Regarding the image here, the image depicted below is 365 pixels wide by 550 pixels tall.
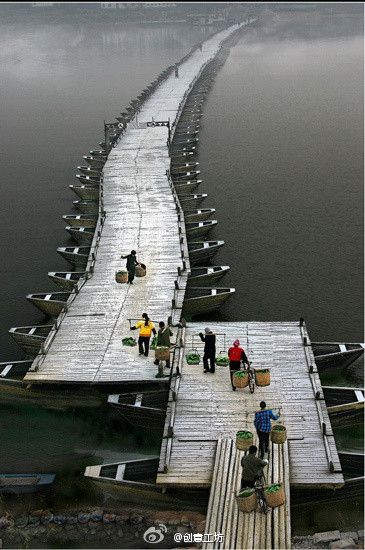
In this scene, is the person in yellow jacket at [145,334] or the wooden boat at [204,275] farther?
the wooden boat at [204,275]

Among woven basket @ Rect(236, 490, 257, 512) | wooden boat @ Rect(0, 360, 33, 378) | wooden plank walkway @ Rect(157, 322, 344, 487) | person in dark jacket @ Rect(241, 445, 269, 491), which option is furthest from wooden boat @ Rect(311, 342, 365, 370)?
wooden boat @ Rect(0, 360, 33, 378)

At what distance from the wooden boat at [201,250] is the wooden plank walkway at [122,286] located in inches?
38.9

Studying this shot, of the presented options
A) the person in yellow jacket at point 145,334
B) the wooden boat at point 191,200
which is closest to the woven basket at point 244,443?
the person in yellow jacket at point 145,334

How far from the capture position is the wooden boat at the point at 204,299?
3036cm

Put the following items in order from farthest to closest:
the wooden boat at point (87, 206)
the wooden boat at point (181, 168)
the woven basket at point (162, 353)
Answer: the wooden boat at point (181, 168)
the wooden boat at point (87, 206)
the woven basket at point (162, 353)

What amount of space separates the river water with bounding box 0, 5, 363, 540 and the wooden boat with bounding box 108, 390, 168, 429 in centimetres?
97

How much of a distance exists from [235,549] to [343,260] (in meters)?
23.4

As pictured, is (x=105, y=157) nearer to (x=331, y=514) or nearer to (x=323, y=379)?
(x=323, y=379)

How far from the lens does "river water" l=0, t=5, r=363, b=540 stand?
3209 cm

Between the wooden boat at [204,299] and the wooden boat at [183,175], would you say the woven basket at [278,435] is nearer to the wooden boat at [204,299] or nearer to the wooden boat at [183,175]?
the wooden boat at [204,299]

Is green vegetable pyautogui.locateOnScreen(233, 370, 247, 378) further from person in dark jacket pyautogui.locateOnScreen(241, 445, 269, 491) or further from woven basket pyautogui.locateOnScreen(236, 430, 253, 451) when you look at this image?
person in dark jacket pyautogui.locateOnScreen(241, 445, 269, 491)

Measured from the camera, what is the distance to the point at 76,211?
46.5 m

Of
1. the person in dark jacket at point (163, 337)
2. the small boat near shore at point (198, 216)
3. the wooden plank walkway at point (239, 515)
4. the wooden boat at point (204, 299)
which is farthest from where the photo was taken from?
the small boat near shore at point (198, 216)

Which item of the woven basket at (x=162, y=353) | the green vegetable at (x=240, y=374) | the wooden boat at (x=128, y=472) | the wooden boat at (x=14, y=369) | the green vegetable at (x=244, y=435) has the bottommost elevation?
the wooden boat at (x=128, y=472)
